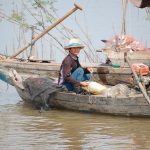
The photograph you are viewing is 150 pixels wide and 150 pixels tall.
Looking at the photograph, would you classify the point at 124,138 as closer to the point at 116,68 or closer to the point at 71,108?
the point at 71,108

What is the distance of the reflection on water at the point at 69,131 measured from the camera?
5.20m

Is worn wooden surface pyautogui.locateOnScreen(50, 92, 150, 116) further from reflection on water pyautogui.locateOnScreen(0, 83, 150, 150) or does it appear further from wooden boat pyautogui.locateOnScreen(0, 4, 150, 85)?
wooden boat pyautogui.locateOnScreen(0, 4, 150, 85)

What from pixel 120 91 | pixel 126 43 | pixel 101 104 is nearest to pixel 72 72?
pixel 101 104

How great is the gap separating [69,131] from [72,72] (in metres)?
1.82

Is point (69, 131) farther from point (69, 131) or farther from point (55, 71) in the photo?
point (55, 71)

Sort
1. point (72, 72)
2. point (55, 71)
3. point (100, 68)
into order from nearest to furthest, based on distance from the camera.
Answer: point (72, 72) < point (100, 68) < point (55, 71)

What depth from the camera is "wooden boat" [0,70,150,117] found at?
22.5 feet

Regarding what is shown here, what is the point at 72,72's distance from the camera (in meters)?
7.77

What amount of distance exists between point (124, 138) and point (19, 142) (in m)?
1.17

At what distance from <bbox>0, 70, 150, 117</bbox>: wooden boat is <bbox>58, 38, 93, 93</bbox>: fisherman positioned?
0.17 m

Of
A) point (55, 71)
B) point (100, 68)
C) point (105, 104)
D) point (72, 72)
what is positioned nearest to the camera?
point (105, 104)

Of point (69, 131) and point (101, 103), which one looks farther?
point (101, 103)

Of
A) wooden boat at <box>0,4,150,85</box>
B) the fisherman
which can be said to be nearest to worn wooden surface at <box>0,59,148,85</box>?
wooden boat at <box>0,4,150,85</box>

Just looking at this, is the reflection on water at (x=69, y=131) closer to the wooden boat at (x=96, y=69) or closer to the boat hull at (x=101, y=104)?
the boat hull at (x=101, y=104)
